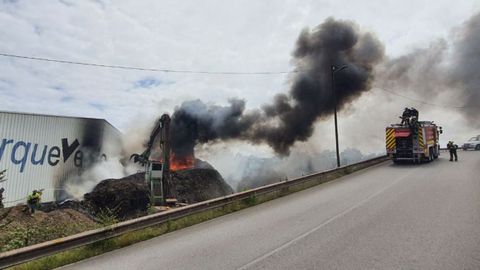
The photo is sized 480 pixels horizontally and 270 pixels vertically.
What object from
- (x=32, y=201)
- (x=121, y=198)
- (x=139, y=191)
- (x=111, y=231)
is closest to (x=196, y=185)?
(x=139, y=191)

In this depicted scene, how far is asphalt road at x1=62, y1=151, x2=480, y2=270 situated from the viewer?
5701mm

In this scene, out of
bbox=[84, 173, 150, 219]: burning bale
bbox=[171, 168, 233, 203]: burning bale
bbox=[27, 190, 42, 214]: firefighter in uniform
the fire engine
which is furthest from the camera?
bbox=[171, 168, 233, 203]: burning bale

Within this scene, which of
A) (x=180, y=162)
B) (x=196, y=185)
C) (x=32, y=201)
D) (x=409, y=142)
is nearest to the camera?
(x=32, y=201)

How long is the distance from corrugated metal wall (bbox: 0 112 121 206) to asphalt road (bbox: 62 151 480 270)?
18.0 metres

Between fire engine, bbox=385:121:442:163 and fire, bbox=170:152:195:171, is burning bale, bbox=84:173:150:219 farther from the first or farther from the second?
fire engine, bbox=385:121:442:163

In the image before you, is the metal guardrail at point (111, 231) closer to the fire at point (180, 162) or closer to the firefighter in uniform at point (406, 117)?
the firefighter in uniform at point (406, 117)

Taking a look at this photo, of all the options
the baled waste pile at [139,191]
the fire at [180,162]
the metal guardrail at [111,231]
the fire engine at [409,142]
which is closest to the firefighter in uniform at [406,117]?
the fire engine at [409,142]

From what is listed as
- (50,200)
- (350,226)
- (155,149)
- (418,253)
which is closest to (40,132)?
(50,200)

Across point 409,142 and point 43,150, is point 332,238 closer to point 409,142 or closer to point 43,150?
point 409,142

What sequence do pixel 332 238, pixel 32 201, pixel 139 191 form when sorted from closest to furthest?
pixel 332 238
pixel 32 201
pixel 139 191

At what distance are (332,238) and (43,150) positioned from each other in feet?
77.5

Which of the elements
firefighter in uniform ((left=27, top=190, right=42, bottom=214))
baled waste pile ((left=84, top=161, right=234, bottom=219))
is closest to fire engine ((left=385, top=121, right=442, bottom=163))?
baled waste pile ((left=84, top=161, right=234, bottom=219))

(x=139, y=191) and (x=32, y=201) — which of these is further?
(x=139, y=191)

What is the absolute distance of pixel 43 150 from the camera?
25125 mm
